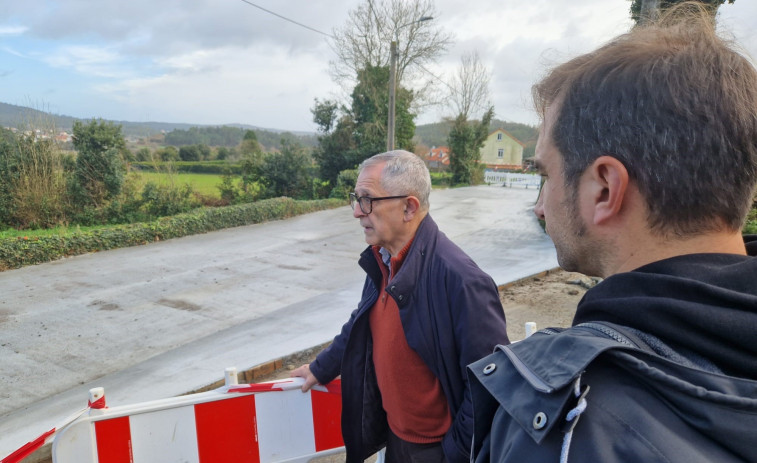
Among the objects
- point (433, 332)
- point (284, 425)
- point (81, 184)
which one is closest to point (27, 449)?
point (284, 425)

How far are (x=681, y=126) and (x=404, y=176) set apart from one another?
1.87 metres

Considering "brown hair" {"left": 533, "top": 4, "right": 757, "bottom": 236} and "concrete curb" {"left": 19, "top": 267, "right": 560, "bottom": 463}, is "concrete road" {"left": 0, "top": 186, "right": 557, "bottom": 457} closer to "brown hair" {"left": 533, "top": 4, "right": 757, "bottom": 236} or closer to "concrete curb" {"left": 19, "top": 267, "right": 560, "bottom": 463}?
"concrete curb" {"left": 19, "top": 267, "right": 560, "bottom": 463}

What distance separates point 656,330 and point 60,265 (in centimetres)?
1247

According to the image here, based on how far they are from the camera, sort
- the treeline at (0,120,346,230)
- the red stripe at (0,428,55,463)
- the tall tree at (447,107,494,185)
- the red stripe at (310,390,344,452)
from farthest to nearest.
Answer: the tall tree at (447,107,494,185), the treeline at (0,120,346,230), the red stripe at (310,390,344,452), the red stripe at (0,428,55,463)

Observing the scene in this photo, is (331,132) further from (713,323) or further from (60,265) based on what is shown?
(713,323)

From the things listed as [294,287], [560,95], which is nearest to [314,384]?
[560,95]

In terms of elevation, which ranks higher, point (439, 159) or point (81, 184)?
point (439, 159)

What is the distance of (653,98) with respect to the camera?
854 millimetres

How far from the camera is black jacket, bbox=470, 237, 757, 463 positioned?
0.66m

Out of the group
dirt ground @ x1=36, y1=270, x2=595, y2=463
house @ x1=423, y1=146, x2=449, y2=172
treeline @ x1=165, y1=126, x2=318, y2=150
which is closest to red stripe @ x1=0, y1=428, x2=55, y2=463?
dirt ground @ x1=36, y1=270, x2=595, y2=463

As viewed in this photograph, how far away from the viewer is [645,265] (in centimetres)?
88

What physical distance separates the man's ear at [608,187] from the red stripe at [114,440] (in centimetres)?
227

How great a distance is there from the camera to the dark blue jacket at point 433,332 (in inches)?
81.7

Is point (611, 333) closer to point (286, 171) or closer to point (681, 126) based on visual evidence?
Answer: point (681, 126)
